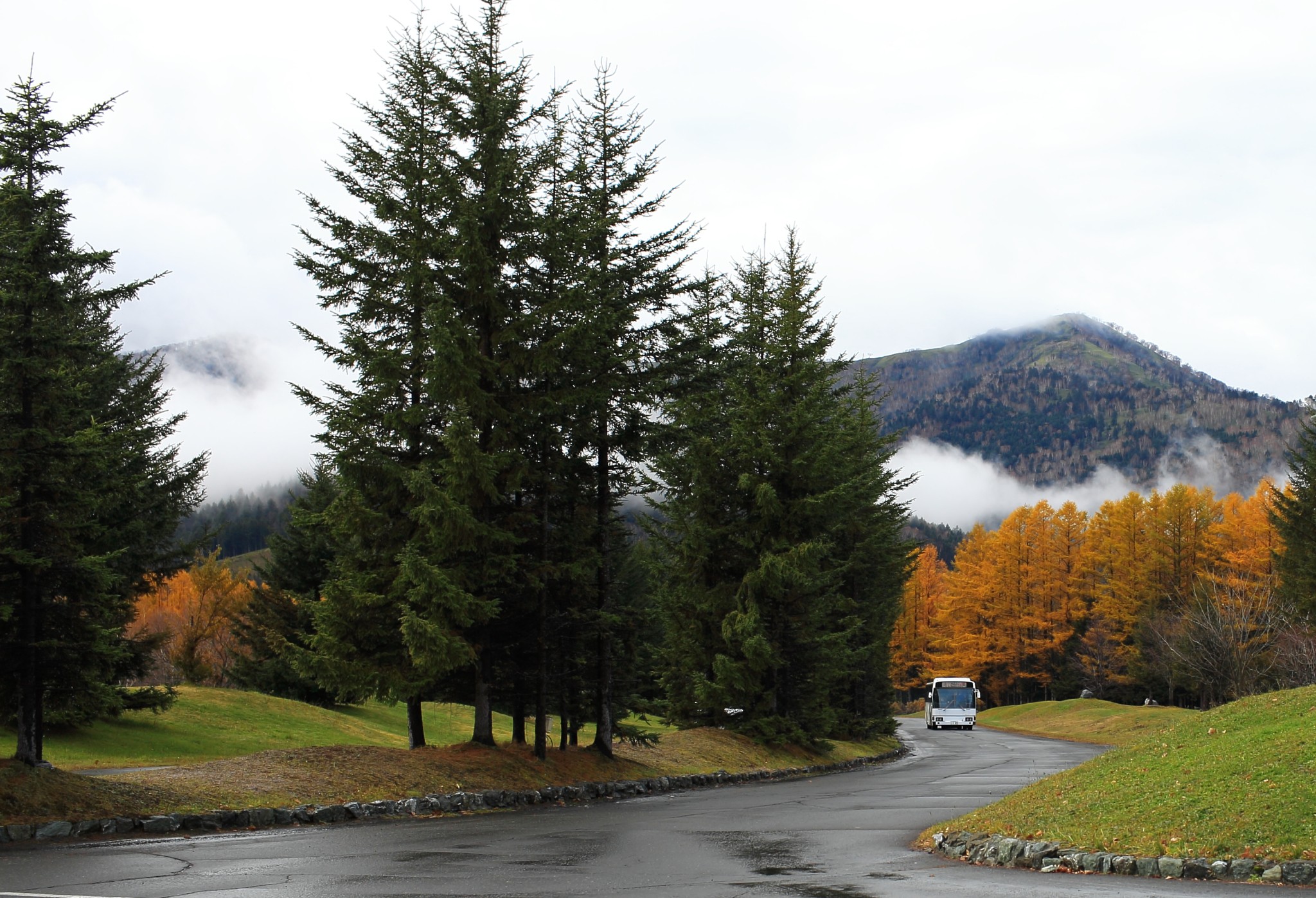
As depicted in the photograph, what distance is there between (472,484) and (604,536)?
4.48m

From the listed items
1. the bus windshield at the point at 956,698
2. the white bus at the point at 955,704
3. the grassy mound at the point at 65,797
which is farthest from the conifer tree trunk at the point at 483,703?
the white bus at the point at 955,704

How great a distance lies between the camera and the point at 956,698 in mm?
63812

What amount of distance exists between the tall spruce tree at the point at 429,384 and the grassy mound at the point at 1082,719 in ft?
114

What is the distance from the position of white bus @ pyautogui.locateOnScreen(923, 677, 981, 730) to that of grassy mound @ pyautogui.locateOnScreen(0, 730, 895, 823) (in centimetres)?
4094

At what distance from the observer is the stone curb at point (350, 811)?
1323cm

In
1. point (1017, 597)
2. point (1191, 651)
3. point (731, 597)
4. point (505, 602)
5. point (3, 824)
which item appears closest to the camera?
point (3, 824)

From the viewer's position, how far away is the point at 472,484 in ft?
66.1

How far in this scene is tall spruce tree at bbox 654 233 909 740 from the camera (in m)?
30.7

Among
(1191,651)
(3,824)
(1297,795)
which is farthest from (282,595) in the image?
(1191,651)

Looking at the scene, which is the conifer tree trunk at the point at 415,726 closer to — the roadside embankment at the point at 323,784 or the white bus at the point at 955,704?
the roadside embankment at the point at 323,784

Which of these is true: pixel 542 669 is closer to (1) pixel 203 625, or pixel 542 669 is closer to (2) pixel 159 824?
(2) pixel 159 824

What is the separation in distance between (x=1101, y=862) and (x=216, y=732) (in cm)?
2648

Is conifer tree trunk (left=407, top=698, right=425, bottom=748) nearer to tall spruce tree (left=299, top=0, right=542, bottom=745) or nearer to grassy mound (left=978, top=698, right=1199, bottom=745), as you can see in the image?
tall spruce tree (left=299, top=0, right=542, bottom=745)

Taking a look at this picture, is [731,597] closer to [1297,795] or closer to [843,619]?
[843,619]
